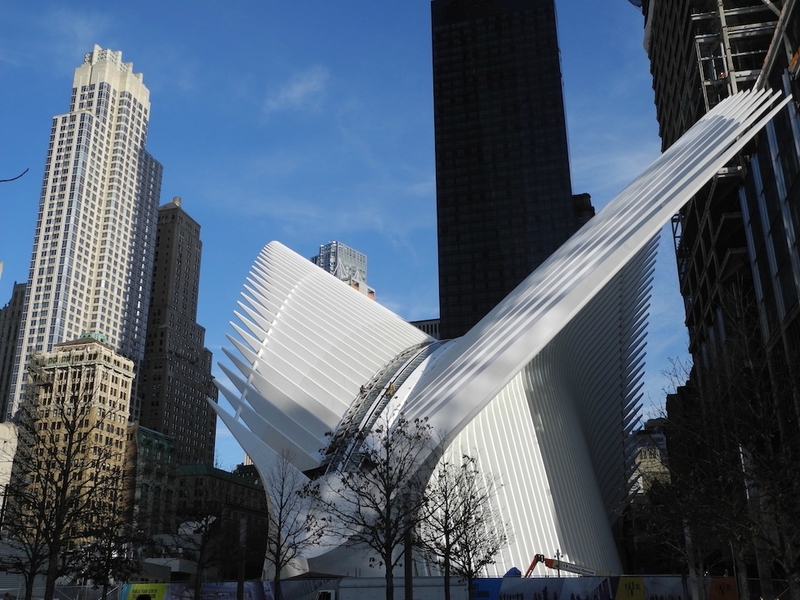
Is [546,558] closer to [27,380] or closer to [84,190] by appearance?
[27,380]

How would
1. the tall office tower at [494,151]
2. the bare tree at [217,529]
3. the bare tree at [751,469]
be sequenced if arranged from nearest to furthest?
the bare tree at [751,469] < the bare tree at [217,529] < the tall office tower at [494,151]

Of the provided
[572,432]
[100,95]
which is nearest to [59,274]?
[100,95]

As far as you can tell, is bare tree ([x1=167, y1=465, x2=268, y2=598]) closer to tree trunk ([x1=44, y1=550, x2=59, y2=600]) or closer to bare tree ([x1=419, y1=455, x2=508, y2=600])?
tree trunk ([x1=44, y1=550, x2=59, y2=600])

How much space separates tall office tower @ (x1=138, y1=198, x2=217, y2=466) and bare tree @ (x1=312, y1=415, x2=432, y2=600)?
135m

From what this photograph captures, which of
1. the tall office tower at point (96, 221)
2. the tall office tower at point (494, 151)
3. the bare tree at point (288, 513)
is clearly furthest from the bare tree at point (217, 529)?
the tall office tower at point (494, 151)

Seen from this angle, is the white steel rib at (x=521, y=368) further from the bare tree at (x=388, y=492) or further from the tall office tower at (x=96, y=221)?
the tall office tower at (x=96, y=221)

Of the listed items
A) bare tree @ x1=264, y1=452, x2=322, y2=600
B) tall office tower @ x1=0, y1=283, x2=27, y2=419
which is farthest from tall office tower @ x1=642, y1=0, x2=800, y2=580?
tall office tower @ x1=0, y1=283, x2=27, y2=419

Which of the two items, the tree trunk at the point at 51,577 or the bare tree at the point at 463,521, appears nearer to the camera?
the tree trunk at the point at 51,577

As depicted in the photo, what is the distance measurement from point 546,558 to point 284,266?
2520cm

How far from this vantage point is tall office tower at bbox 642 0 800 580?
24406 millimetres

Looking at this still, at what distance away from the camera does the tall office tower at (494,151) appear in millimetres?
146625

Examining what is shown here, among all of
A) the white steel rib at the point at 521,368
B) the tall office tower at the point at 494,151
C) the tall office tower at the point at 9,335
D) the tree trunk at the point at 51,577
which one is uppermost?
the tall office tower at the point at 494,151

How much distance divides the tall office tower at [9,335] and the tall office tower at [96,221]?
12.8m

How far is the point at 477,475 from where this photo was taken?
34844mm
